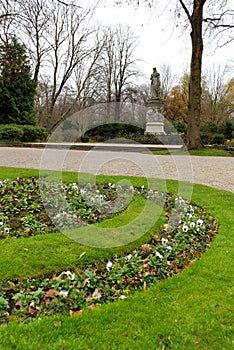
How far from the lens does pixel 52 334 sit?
186 centimetres

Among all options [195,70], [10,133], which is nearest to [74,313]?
[195,70]

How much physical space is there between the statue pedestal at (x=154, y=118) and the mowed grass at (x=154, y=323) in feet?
60.2

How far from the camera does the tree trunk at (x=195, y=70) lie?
12.9 m

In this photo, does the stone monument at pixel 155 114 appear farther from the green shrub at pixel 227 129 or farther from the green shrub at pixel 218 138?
→ the green shrub at pixel 227 129

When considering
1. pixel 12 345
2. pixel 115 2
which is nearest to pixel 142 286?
pixel 12 345

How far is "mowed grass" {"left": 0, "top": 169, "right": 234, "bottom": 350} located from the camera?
1.80m

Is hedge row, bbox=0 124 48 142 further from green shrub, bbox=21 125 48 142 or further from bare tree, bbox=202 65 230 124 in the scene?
bare tree, bbox=202 65 230 124

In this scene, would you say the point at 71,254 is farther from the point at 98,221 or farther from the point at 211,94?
the point at 211,94

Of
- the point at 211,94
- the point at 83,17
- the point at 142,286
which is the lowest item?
the point at 142,286

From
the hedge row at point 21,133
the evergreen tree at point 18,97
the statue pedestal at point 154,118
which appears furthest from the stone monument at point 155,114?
the evergreen tree at point 18,97

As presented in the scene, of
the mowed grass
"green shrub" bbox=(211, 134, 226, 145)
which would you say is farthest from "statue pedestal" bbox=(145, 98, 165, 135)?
the mowed grass

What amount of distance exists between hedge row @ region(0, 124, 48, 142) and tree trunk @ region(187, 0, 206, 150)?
10.9 metres

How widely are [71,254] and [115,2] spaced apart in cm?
1332

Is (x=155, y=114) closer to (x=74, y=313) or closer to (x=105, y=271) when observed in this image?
(x=105, y=271)
